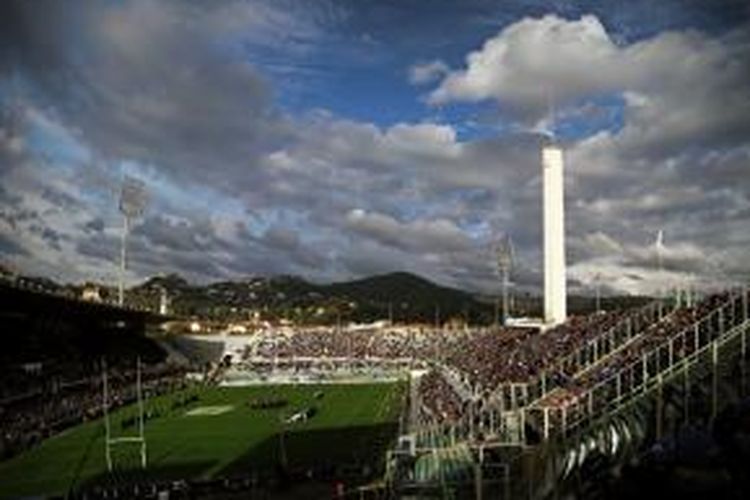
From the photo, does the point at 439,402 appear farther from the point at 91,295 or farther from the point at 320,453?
the point at 91,295

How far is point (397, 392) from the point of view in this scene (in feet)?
269

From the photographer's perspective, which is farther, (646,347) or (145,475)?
(145,475)

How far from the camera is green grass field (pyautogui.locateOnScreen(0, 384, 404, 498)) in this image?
155ft

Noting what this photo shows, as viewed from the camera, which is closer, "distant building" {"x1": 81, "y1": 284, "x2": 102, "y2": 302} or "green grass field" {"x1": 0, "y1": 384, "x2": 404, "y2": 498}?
"green grass field" {"x1": 0, "y1": 384, "x2": 404, "y2": 498}

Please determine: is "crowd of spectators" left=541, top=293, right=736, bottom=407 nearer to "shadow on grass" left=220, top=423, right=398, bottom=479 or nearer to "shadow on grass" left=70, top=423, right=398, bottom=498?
"shadow on grass" left=70, top=423, right=398, bottom=498

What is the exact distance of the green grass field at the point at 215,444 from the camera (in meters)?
47.1

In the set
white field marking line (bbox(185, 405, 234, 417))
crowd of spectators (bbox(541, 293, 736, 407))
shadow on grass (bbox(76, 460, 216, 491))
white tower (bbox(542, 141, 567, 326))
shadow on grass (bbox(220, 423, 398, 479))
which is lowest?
shadow on grass (bbox(76, 460, 216, 491))

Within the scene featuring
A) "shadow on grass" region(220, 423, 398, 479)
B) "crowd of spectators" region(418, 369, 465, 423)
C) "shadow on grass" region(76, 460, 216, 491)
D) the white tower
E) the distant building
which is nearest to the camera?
"shadow on grass" region(220, 423, 398, 479)

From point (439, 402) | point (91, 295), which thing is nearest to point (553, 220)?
point (439, 402)

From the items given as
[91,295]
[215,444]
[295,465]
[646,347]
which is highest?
[91,295]

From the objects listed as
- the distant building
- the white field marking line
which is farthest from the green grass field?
the distant building

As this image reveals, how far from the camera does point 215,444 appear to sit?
5562 cm

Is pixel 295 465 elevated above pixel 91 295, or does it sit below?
below

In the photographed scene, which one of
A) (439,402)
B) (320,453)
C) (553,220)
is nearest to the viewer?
(320,453)
